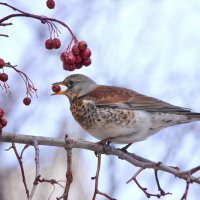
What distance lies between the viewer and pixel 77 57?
10.2ft

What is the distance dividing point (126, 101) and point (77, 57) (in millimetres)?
1884

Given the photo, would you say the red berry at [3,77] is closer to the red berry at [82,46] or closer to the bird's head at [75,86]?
the red berry at [82,46]

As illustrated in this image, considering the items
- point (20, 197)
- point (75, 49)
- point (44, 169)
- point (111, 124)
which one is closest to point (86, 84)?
point (111, 124)

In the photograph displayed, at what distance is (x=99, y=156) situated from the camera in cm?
314

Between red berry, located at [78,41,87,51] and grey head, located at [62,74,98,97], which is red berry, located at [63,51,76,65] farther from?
grey head, located at [62,74,98,97]

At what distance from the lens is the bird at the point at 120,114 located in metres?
4.59

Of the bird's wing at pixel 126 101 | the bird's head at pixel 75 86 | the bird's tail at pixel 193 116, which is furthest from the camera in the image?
the bird's head at pixel 75 86

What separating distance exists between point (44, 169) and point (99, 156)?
4.50 metres

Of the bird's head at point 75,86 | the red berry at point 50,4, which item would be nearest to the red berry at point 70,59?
the red berry at point 50,4

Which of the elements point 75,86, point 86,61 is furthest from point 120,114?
Result: point 86,61

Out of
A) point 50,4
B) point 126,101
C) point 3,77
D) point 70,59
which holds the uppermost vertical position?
point 126,101

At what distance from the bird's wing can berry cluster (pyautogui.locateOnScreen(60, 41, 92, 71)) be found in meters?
1.64

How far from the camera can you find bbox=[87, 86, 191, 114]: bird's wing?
188 inches

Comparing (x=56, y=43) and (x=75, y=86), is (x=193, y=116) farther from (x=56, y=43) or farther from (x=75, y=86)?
(x=56, y=43)
